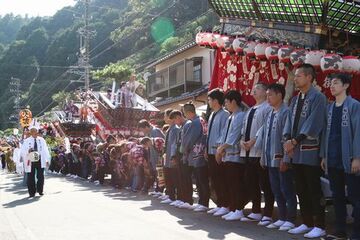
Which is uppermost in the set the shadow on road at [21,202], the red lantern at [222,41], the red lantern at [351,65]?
the red lantern at [222,41]

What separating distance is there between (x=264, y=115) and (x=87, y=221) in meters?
3.29

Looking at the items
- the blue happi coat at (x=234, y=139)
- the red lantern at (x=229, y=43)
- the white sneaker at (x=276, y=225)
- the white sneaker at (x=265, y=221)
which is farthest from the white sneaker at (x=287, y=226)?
the red lantern at (x=229, y=43)

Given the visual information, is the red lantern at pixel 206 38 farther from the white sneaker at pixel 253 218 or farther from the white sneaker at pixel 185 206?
the white sneaker at pixel 253 218

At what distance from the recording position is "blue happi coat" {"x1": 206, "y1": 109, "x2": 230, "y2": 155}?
25.9 ft

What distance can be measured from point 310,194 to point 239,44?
349 cm

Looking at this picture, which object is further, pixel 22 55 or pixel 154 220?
pixel 22 55

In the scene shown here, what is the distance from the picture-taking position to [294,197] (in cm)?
634

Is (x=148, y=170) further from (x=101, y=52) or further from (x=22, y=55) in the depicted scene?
(x=22, y=55)

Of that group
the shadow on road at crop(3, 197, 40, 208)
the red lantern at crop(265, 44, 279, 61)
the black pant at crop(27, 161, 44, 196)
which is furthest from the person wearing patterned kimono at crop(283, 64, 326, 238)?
the black pant at crop(27, 161, 44, 196)

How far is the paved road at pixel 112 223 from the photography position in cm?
618

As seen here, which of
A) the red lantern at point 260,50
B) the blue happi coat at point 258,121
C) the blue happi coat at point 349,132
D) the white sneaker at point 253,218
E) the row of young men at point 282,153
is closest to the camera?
the blue happi coat at point 349,132

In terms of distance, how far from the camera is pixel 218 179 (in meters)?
8.08

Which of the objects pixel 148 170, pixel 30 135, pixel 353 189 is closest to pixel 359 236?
pixel 353 189

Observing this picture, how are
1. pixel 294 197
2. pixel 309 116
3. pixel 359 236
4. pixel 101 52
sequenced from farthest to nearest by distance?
pixel 101 52 < pixel 294 197 < pixel 309 116 < pixel 359 236
